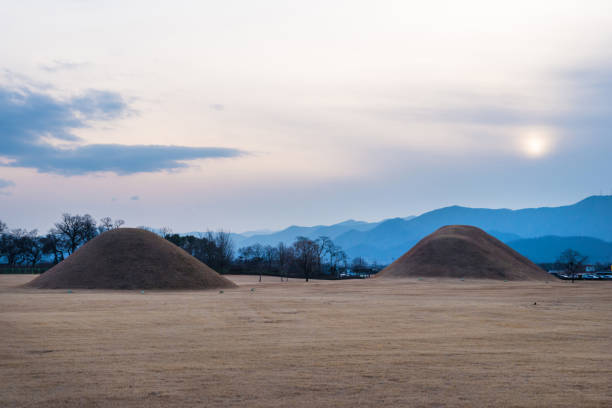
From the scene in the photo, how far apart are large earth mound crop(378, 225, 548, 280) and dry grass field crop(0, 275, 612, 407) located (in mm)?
65028

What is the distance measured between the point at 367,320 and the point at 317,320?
2616 mm

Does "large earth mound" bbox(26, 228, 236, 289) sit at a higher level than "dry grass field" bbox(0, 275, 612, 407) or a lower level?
higher

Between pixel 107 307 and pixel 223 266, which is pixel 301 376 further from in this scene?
pixel 223 266

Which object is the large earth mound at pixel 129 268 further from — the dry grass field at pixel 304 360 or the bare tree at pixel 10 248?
the bare tree at pixel 10 248

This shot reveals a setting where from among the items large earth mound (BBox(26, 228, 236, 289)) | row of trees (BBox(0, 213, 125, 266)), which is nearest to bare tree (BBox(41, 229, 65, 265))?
row of trees (BBox(0, 213, 125, 266))

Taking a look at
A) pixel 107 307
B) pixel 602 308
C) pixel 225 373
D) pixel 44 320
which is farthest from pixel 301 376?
pixel 602 308

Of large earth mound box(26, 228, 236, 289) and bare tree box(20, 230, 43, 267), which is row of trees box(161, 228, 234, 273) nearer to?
bare tree box(20, 230, 43, 267)

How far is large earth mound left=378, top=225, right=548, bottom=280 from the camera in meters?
91.6

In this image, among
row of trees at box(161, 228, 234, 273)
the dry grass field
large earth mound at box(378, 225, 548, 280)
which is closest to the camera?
the dry grass field

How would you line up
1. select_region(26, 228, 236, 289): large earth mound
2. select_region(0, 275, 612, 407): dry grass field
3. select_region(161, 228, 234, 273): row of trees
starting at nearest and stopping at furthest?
select_region(0, 275, 612, 407): dry grass field → select_region(26, 228, 236, 289): large earth mound → select_region(161, 228, 234, 273): row of trees

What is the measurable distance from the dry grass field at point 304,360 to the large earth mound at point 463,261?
65.0 meters

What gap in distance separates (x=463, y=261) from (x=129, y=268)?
62.3 meters

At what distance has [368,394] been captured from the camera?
456 inches

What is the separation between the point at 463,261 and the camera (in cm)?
9538
